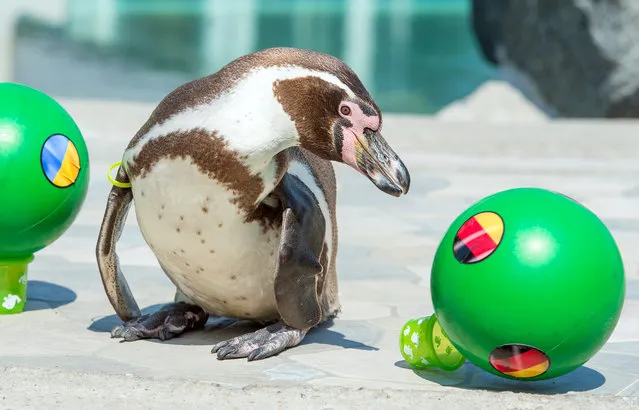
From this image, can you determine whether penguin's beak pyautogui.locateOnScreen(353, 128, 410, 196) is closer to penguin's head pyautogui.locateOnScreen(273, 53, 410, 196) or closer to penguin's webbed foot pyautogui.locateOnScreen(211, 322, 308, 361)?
penguin's head pyautogui.locateOnScreen(273, 53, 410, 196)

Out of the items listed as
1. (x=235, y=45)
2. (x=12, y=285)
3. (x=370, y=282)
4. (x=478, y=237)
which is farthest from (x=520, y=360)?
(x=235, y=45)

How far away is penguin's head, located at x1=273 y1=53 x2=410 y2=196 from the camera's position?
4.13 meters

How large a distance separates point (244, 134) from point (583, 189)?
5.32 meters

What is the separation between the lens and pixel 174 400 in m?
3.70

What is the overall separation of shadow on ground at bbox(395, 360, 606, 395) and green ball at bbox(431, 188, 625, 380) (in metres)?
0.14

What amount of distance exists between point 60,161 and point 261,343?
1181 mm

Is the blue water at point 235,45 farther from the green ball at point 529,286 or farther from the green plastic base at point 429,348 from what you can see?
the green ball at point 529,286

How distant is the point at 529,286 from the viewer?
374 centimetres

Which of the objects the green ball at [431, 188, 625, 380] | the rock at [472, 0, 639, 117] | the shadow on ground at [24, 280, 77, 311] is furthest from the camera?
the rock at [472, 0, 639, 117]

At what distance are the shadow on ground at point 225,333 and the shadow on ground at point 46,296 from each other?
0.35 m

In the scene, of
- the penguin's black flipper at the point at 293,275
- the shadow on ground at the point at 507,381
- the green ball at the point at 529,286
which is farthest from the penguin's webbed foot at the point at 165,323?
the green ball at the point at 529,286

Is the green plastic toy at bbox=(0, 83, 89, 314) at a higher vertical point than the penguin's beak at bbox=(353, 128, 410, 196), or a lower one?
lower

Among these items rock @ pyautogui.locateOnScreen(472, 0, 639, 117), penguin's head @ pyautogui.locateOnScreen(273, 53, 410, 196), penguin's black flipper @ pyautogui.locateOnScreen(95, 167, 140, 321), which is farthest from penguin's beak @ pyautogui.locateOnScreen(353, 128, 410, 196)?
rock @ pyautogui.locateOnScreen(472, 0, 639, 117)

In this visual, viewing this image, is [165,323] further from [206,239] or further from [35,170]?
[35,170]
